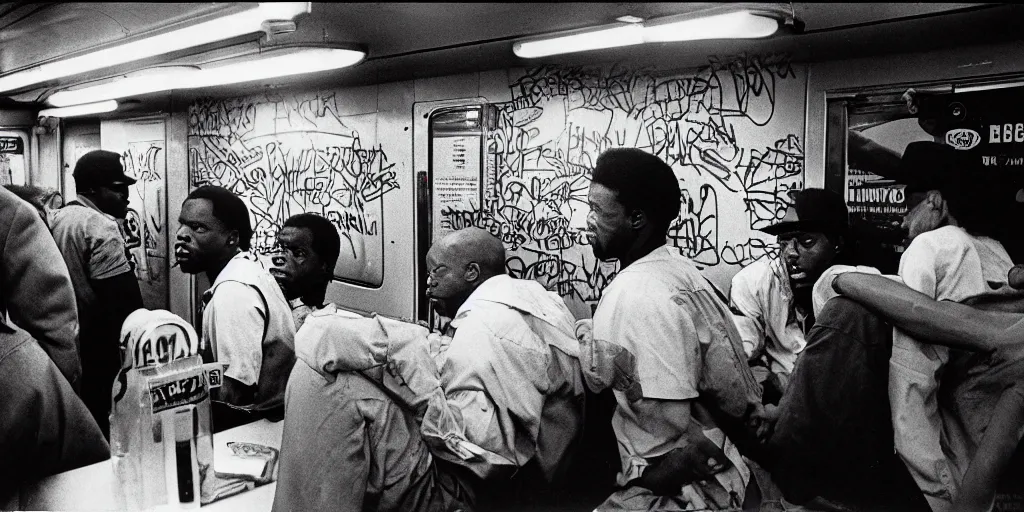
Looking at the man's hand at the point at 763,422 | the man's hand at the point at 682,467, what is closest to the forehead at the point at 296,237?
the man's hand at the point at 682,467

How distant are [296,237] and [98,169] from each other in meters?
0.89

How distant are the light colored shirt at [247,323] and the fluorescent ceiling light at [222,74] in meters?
0.80

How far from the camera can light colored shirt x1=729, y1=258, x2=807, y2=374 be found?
2523mm

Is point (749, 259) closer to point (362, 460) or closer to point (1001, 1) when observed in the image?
point (1001, 1)

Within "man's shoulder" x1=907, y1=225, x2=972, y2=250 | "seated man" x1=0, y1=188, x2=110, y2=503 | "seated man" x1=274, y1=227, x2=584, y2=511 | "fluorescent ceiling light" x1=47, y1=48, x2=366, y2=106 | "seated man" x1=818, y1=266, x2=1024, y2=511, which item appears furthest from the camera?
"fluorescent ceiling light" x1=47, y1=48, x2=366, y2=106

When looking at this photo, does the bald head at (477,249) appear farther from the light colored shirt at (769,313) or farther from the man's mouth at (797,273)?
the man's mouth at (797,273)

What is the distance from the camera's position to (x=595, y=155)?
106 inches

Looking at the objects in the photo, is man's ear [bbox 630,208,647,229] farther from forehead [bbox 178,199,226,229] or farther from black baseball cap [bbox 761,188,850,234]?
forehead [bbox 178,199,226,229]

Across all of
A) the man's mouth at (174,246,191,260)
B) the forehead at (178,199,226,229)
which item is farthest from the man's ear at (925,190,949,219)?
the man's mouth at (174,246,191,260)

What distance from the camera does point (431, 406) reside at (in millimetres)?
1627

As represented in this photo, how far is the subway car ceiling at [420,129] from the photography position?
7.90ft

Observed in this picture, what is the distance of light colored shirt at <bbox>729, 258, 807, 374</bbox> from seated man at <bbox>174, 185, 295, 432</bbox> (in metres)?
1.65

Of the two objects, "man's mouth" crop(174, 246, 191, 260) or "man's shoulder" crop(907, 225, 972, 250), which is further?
"man's mouth" crop(174, 246, 191, 260)

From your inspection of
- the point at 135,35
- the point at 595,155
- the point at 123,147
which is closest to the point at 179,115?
the point at 123,147
